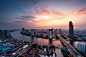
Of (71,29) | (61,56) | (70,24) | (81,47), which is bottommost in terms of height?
(61,56)

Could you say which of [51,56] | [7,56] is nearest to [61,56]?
[51,56]

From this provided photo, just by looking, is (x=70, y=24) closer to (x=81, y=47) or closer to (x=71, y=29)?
(x=71, y=29)

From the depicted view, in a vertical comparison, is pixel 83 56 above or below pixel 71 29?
below

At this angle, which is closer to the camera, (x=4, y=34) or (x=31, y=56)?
(x=31, y=56)

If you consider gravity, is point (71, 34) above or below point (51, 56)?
above

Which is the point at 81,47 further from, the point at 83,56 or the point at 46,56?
the point at 46,56

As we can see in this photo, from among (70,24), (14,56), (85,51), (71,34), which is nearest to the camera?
(14,56)

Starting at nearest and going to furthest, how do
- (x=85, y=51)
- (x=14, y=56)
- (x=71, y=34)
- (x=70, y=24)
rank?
1. (x=14, y=56)
2. (x=85, y=51)
3. (x=71, y=34)
4. (x=70, y=24)

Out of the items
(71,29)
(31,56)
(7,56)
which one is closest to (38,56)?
(31,56)

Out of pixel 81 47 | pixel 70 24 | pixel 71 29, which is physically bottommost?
pixel 81 47
